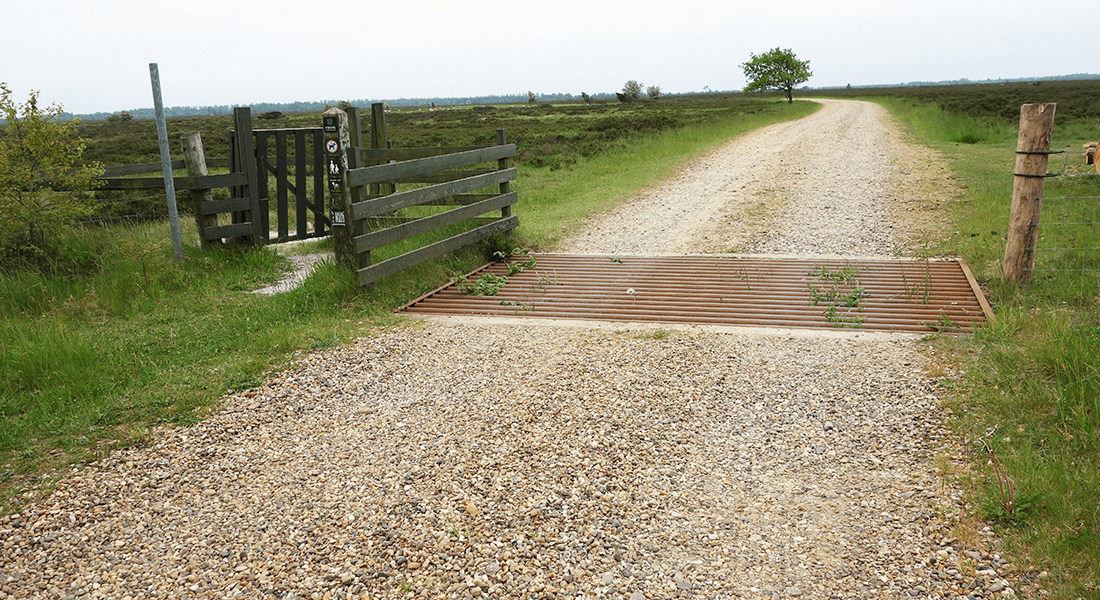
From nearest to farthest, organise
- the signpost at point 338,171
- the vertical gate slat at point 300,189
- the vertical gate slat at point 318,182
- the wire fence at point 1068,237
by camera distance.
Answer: the signpost at point 338,171 < the wire fence at point 1068,237 < the vertical gate slat at point 300,189 < the vertical gate slat at point 318,182

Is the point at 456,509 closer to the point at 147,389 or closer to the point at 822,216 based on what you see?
the point at 147,389

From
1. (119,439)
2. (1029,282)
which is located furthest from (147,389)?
(1029,282)

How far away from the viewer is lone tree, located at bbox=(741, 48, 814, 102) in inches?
2968

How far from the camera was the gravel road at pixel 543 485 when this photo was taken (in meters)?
3.02

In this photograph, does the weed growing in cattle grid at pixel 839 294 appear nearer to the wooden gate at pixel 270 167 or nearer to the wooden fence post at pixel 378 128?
the wooden gate at pixel 270 167

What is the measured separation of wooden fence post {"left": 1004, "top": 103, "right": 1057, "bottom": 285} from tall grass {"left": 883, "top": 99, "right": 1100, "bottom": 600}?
8.4 inches

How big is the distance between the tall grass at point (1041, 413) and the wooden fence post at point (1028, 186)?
21 centimetres

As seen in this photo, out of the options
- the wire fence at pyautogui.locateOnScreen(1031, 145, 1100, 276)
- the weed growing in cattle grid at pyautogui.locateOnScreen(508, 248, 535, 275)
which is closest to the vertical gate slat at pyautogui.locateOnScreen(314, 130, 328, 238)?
the weed growing in cattle grid at pyautogui.locateOnScreen(508, 248, 535, 275)

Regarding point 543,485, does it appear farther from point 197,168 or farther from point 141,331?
point 197,168

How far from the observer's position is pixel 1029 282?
6.47 meters

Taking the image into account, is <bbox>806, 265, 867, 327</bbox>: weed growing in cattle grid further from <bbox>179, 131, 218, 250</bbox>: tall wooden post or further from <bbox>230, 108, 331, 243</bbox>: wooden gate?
<bbox>179, 131, 218, 250</bbox>: tall wooden post

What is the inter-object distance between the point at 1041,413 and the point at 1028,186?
312 cm

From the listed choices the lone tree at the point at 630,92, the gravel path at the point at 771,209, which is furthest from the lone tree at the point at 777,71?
the gravel path at the point at 771,209

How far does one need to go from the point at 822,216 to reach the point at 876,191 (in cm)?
235
